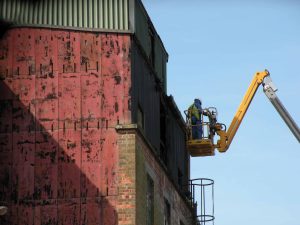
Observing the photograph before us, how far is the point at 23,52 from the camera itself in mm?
41531

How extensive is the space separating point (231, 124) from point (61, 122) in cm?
1478

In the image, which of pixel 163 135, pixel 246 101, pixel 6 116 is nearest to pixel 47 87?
pixel 6 116

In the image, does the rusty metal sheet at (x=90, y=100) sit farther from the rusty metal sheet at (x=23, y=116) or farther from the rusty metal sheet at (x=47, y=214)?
the rusty metal sheet at (x=47, y=214)

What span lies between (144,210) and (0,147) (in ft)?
17.8

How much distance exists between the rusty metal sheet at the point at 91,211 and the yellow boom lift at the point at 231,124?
11661 mm

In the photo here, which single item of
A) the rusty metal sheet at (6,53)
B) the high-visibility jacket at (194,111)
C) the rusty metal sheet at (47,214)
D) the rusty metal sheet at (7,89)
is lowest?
the rusty metal sheet at (47,214)

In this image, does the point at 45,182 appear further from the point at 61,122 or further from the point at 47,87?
the point at 47,87

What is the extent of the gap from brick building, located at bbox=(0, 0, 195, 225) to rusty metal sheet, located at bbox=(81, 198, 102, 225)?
3 centimetres

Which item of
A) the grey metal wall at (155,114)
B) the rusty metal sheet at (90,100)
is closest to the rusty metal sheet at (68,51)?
the rusty metal sheet at (90,100)

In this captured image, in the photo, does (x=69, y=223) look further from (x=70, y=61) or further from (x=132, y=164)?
(x=70, y=61)

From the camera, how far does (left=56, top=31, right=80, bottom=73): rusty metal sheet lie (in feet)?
135

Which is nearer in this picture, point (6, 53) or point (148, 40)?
point (6, 53)

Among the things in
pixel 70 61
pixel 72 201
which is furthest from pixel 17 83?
pixel 72 201

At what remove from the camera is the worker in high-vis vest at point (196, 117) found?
166ft
